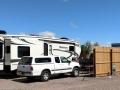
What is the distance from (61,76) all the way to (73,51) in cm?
403

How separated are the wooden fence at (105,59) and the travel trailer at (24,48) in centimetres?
382

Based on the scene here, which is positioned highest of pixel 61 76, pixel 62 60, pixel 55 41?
pixel 55 41

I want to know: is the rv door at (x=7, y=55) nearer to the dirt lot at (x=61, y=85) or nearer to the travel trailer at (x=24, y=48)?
the travel trailer at (x=24, y=48)

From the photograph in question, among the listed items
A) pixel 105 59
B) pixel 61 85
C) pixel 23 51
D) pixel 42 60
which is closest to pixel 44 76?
pixel 42 60

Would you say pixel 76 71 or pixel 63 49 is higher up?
pixel 63 49

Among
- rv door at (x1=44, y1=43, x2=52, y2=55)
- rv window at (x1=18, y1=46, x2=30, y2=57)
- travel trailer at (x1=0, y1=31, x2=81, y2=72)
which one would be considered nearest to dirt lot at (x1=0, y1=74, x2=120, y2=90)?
travel trailer at (x1=0, y1=31, x2=81, y2=72)

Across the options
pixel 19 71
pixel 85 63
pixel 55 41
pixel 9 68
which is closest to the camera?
pixel 19 71

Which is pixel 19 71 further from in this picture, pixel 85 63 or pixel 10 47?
pixel 85 63

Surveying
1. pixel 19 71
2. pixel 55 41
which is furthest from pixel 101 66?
pixel 19 71

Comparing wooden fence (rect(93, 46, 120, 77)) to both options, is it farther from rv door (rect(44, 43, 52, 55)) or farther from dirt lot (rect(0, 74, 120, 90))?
rv door (rect(44, 43, 52, 55))

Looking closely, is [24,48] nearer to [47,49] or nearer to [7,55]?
[7,55]

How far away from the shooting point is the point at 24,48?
18172 millimetres

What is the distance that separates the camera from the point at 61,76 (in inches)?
725

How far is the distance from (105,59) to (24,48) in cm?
675
